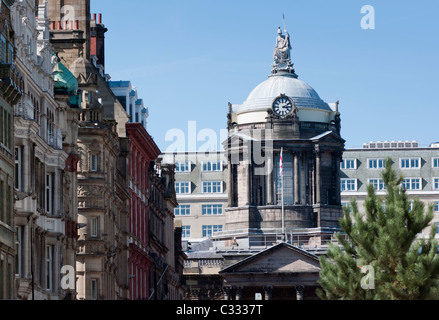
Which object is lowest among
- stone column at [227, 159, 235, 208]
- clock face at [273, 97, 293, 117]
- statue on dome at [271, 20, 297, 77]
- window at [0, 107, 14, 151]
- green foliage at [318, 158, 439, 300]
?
green foliage at [318, 158, 439, 300]

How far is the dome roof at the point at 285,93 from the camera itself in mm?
187375

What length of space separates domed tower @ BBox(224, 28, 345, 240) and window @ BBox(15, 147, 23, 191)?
389ft

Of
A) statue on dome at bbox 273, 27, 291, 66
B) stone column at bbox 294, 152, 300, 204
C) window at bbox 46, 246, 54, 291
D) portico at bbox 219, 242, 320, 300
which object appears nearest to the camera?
window at bbox 46, 246, 54, 291

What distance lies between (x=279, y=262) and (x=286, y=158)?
14744 mm

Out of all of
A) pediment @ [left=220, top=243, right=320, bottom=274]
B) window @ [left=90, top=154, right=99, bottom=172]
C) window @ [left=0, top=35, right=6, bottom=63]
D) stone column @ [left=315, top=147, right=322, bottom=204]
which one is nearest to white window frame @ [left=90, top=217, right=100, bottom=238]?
window @ [left=90, top=154, right=99, bottom=172]

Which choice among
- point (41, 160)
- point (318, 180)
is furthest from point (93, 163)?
point (318, 180)

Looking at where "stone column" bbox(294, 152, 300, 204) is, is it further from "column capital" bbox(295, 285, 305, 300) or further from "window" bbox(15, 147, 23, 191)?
"window" bbox(15, 147, 23, 191)

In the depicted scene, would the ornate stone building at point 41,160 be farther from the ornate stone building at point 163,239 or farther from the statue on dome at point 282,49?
the statue on dome at point 282,49

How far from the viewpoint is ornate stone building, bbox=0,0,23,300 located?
196 ft

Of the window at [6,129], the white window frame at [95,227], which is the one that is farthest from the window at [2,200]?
the white window frame at [95,227]

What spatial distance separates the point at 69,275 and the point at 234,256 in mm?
104395

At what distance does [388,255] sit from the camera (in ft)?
178

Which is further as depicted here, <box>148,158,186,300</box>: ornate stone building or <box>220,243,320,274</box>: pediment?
<box>220,243,320,274</box>: pediment
